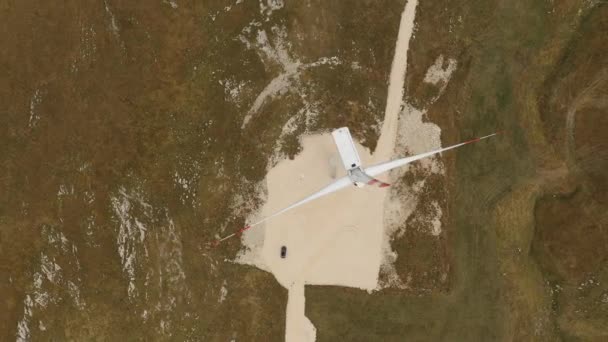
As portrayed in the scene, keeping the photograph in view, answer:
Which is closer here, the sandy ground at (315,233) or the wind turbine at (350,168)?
the wind turbine at (350,168)

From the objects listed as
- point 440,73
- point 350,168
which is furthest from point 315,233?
point 440,73

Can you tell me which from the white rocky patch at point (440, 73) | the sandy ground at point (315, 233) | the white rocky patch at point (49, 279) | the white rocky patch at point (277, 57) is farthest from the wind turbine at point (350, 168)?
the white rocky patch at point (49, 279)

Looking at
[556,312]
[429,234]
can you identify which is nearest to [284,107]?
[429,234]

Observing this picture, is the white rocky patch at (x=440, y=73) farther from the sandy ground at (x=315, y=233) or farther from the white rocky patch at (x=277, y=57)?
the sandy ground at (x=315, y=233)

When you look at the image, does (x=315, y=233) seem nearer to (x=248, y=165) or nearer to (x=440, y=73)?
(x=248, y=165)

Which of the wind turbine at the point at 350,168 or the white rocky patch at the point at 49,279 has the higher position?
the wind turbine at the point at 350,168

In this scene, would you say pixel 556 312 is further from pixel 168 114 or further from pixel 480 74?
pixel 168 114

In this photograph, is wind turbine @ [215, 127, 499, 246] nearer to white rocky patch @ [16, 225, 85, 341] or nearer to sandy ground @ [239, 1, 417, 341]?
sandy ground @ [239, 1, 417, 341]

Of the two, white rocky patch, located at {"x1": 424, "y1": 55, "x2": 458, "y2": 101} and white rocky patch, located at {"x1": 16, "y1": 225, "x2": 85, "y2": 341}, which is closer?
white rocky patch, located at {"x1": 16, "y1": 225, "x2": 85, "y2": 341}

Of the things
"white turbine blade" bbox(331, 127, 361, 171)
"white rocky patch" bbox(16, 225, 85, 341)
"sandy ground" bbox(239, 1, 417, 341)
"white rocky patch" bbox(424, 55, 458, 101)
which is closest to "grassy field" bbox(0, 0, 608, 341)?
"white rocky patch" bbox(16, 225, 85, 341)
